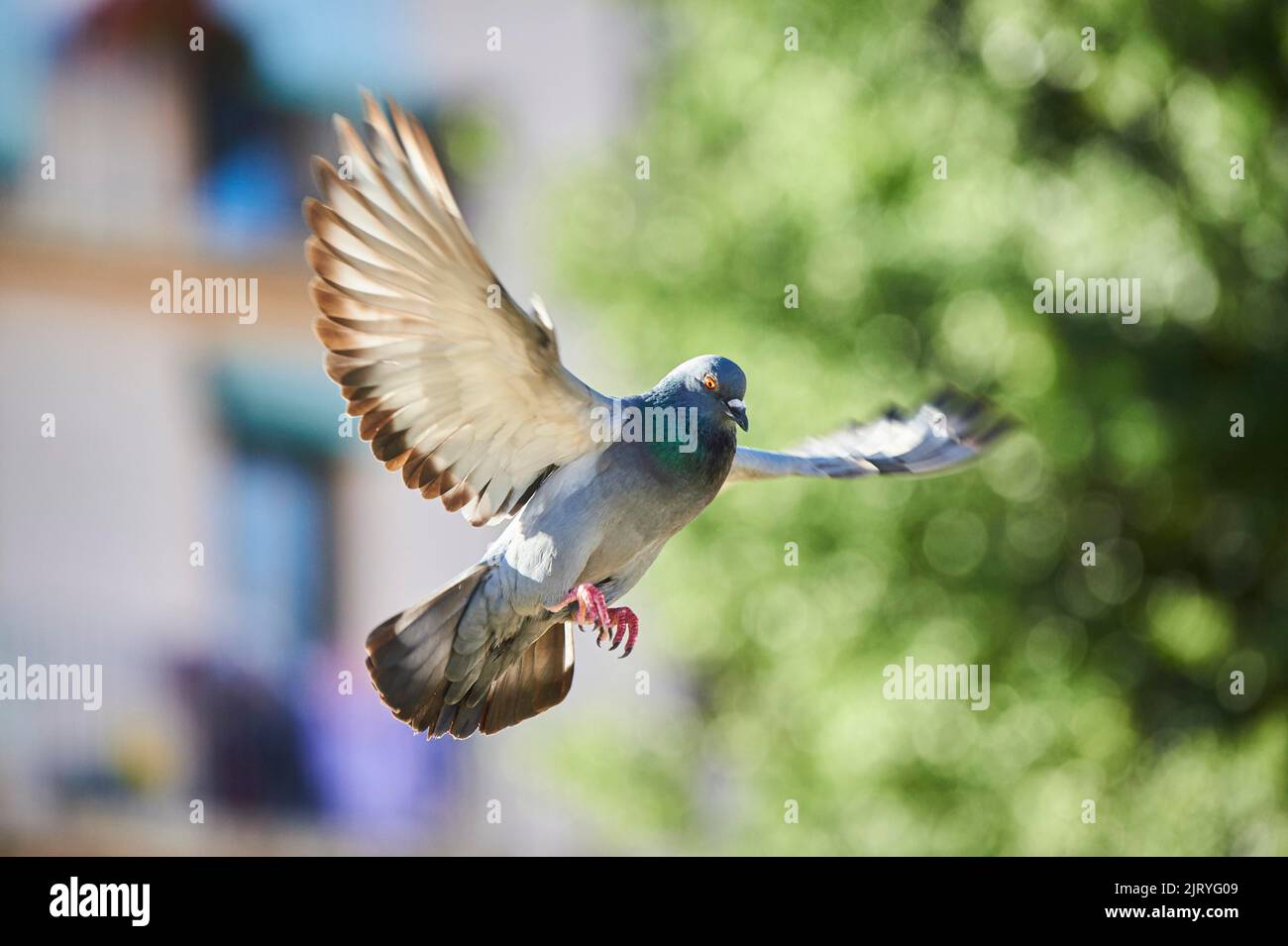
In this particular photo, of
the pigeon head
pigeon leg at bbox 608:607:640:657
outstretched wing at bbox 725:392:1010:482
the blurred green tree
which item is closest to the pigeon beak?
the pigeon head

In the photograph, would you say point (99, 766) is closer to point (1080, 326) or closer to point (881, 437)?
point (1080, 326)

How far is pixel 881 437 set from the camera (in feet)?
10.1

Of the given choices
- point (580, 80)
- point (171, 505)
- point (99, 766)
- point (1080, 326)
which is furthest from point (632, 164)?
point (99, 766)

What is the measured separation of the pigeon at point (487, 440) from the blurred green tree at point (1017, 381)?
214 inches

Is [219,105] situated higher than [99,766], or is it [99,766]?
[219,105]

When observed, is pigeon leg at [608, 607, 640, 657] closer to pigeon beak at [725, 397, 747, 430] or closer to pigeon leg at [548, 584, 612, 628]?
pigeon leg at [548, 584, 612, 628]

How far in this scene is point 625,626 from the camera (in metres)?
1.86

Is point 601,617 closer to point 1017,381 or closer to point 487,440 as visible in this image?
point 487,440

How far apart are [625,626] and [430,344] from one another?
509 millimetres

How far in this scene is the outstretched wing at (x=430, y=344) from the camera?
186cm

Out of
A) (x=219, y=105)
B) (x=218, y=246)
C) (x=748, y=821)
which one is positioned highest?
(x=219, y=105)

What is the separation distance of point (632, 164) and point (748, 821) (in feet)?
14.4

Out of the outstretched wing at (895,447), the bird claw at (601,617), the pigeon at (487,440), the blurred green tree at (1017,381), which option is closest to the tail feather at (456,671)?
the pigeon at (487,440)

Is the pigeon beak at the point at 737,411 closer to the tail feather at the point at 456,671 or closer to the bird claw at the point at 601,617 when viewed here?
the bird claw at the point at 601,617
